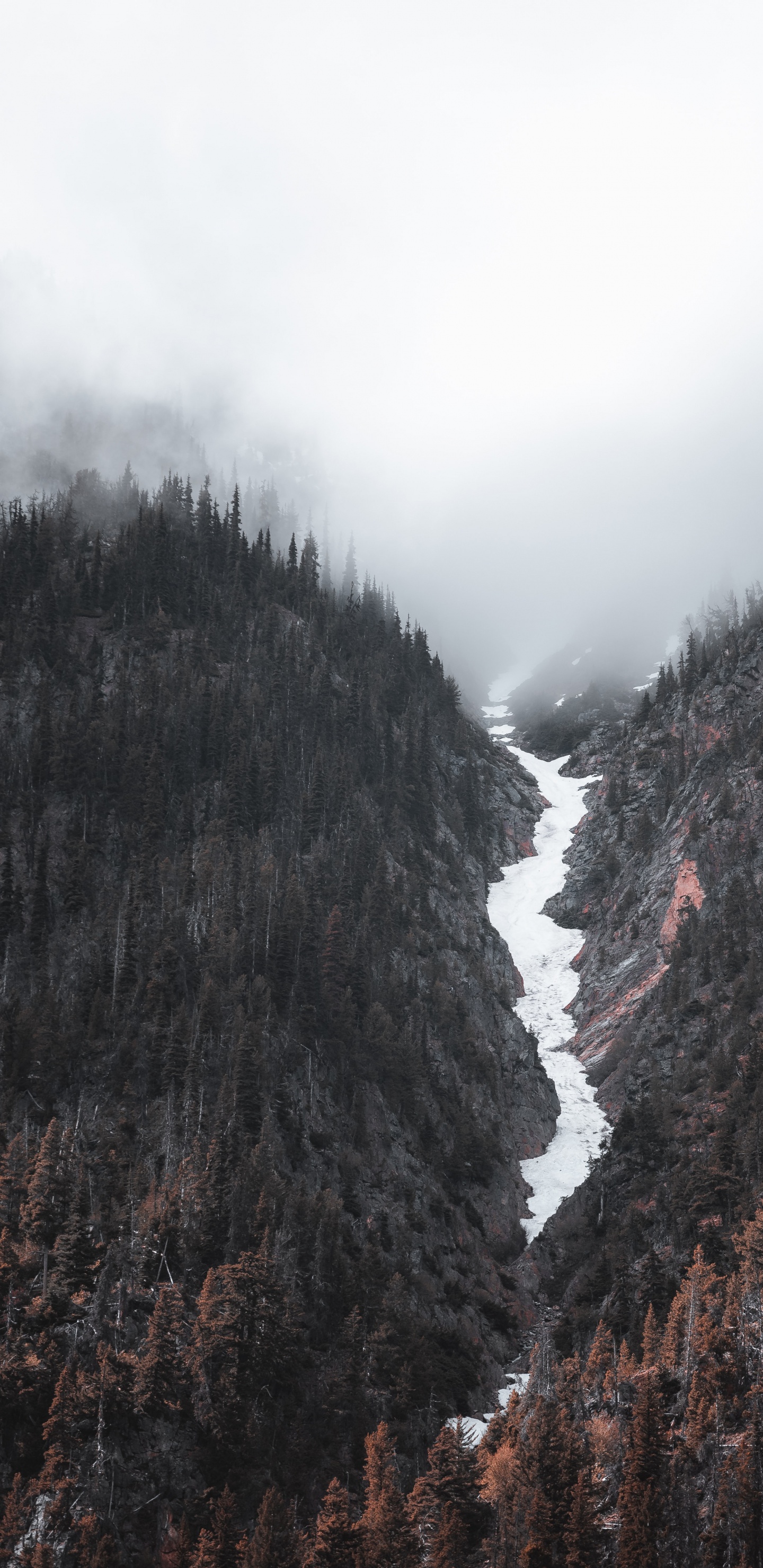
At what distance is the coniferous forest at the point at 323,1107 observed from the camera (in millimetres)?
61156

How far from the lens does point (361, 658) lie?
181m

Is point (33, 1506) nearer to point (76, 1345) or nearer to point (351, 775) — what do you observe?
point (76, 1345)

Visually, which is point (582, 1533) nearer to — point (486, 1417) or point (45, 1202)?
point (486, 1417)

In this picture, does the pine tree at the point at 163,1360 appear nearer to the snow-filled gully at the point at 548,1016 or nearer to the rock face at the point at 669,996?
the snow-filled gully at the point at 548,1016

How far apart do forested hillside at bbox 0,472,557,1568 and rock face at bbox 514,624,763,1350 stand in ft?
38.1

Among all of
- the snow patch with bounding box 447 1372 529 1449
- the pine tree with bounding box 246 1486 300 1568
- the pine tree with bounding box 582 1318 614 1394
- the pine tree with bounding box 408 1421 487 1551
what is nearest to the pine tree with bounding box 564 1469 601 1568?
the pine tree with bounding box 408 1421 487 1551

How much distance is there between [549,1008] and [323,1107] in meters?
64.9

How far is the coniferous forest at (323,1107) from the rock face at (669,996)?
1.88ft

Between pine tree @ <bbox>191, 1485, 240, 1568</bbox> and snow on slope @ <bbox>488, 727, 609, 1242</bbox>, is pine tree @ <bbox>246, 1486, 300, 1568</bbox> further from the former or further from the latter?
snow on slope @ <bbox>488, 727, 609, 1242</bbox>

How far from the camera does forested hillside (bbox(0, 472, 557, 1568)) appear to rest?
6450cm

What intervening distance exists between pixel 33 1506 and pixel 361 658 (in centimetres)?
14200

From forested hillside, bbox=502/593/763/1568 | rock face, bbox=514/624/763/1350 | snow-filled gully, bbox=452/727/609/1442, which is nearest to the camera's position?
forested hillside, bbox=502/593/763/1568

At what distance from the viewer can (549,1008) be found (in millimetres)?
156250

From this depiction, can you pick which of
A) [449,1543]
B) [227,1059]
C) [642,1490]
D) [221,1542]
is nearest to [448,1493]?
[449,1543]
